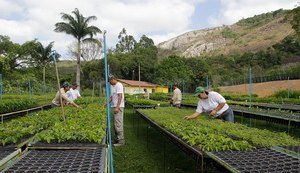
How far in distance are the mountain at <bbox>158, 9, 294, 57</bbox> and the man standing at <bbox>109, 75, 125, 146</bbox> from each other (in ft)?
294

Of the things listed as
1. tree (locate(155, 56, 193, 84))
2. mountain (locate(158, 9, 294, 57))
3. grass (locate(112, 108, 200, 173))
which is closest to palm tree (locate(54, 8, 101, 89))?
tree (locate(155, 56, 193, 84))

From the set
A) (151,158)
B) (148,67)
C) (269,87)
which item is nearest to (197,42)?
(148,67)

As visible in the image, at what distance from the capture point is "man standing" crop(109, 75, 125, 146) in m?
8.10

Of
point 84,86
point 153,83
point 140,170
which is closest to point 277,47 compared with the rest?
point 153,83

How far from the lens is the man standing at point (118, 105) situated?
8.10 m

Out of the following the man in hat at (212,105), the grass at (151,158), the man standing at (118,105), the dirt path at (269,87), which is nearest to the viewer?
the grass at (151,158)

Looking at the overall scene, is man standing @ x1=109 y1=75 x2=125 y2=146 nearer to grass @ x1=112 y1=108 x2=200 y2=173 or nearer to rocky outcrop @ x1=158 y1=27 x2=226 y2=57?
grass @ x1=112 y1=108 x2=200 y2=173

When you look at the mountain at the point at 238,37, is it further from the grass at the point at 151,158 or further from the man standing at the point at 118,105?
the man standing at the point at 118,105

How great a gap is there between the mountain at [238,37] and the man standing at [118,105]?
8965 centimetres

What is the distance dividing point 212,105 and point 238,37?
133 meters

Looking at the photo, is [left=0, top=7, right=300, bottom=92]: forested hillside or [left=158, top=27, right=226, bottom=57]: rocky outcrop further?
[left=158, top=27, right=226, bottom=57]: rocky outcrop

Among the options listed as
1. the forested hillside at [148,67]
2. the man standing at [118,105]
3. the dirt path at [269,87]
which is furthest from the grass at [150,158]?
the forested hillside at [148,67]

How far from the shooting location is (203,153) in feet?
12.3

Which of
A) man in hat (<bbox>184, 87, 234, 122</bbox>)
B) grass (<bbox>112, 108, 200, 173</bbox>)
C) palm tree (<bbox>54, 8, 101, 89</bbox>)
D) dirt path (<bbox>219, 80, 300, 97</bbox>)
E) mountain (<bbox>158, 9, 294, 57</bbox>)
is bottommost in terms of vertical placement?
grass (<bbox>112, 108, 200, 173</bbox>)
